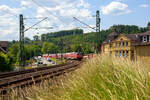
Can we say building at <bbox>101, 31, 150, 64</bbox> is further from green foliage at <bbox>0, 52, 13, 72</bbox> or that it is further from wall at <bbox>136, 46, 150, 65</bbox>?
green foliage at <bbox>0, 52, 13, 72</bbox>

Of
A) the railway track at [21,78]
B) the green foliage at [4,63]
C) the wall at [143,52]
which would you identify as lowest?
the green foliage at [4,63]

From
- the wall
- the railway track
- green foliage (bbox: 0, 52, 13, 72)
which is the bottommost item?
green foliage (bbox: 0, 52, 13, 72)

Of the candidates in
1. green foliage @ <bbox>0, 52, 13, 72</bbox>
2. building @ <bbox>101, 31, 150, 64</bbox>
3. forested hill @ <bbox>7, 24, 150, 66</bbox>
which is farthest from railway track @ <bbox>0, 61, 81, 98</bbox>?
forested hill @ <bbox>7, 24, 150, 66</bbox>

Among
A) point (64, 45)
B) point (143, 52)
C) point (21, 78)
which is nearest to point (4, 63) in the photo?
point (21, 78)

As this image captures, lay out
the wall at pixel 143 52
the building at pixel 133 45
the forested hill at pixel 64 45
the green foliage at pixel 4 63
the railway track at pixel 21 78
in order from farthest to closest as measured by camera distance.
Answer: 1. the forested hill at pixel 64 45
2. the green foliage at pixel 4 63
3. the building at pixel 133 45
4. the wall at pixel 143 52
5. the railway track at pixel 21 78

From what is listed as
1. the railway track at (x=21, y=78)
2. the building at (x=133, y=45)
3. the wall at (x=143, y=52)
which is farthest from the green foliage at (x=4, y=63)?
the wall at (x=143, y=52)

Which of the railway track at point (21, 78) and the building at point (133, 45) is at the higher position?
the building at point (133, 45)

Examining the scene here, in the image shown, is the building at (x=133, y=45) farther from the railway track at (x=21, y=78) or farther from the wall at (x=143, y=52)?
the railway track at (x=21, y=78)

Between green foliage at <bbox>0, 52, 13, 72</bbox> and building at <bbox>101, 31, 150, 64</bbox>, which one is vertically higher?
building at <bbox>101, 31, 150, 64</bbox>

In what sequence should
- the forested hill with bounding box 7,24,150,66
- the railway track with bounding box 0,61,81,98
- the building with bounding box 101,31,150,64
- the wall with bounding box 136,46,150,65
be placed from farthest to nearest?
the forested hill with bounding box 7,24,150,66
the building with bounding box 101,31,150,64
the wall with bounding box 136,46,150,65
the railway track with bounding box 0,61,81,98

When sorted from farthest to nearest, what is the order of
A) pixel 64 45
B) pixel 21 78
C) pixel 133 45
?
pixel 64 45 < pixel 133 45 < pixel 21 78

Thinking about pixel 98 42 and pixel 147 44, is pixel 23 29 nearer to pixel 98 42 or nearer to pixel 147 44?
pixel 98 42

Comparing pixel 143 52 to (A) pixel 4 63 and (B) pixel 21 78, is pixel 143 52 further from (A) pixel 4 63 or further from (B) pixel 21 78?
(A) pixel 4 63

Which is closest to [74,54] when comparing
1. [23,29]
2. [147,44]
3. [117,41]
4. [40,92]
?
[117,41]
